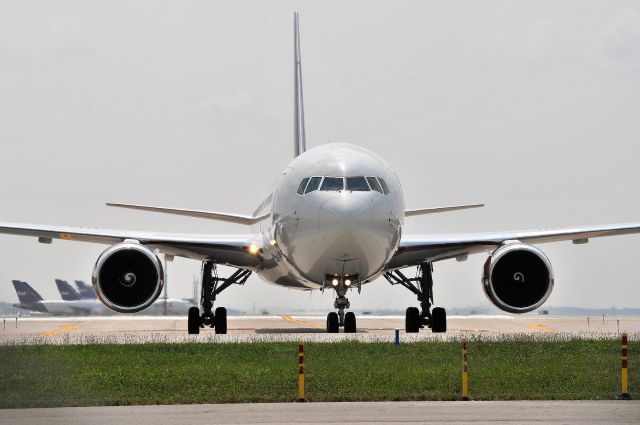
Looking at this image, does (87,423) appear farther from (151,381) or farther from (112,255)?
(112,255)

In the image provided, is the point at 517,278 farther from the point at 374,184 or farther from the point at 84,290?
the point at 84,290

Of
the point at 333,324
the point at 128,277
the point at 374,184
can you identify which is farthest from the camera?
the point at 333,324

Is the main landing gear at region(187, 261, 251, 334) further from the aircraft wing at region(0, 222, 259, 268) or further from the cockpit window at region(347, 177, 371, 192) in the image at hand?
the cockpit window at region(347, 177, 371, 192)

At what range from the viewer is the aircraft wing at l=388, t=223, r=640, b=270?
31.2m

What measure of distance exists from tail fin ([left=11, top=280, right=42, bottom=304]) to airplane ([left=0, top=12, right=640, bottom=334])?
98.0 m

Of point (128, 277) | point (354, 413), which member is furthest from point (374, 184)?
point (354, 413)

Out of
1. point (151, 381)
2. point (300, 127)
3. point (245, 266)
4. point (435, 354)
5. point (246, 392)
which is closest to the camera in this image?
point (246, 392)

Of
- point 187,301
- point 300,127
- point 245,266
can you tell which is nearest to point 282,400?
point 245,266

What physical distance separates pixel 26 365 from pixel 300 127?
2016 cm

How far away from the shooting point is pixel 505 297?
30.2m

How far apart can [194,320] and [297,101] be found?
11.8 m

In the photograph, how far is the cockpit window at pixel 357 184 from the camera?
2712 centimetres

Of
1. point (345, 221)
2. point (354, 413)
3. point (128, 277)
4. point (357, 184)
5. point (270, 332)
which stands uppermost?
point (357, 184)

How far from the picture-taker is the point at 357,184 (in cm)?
2720
